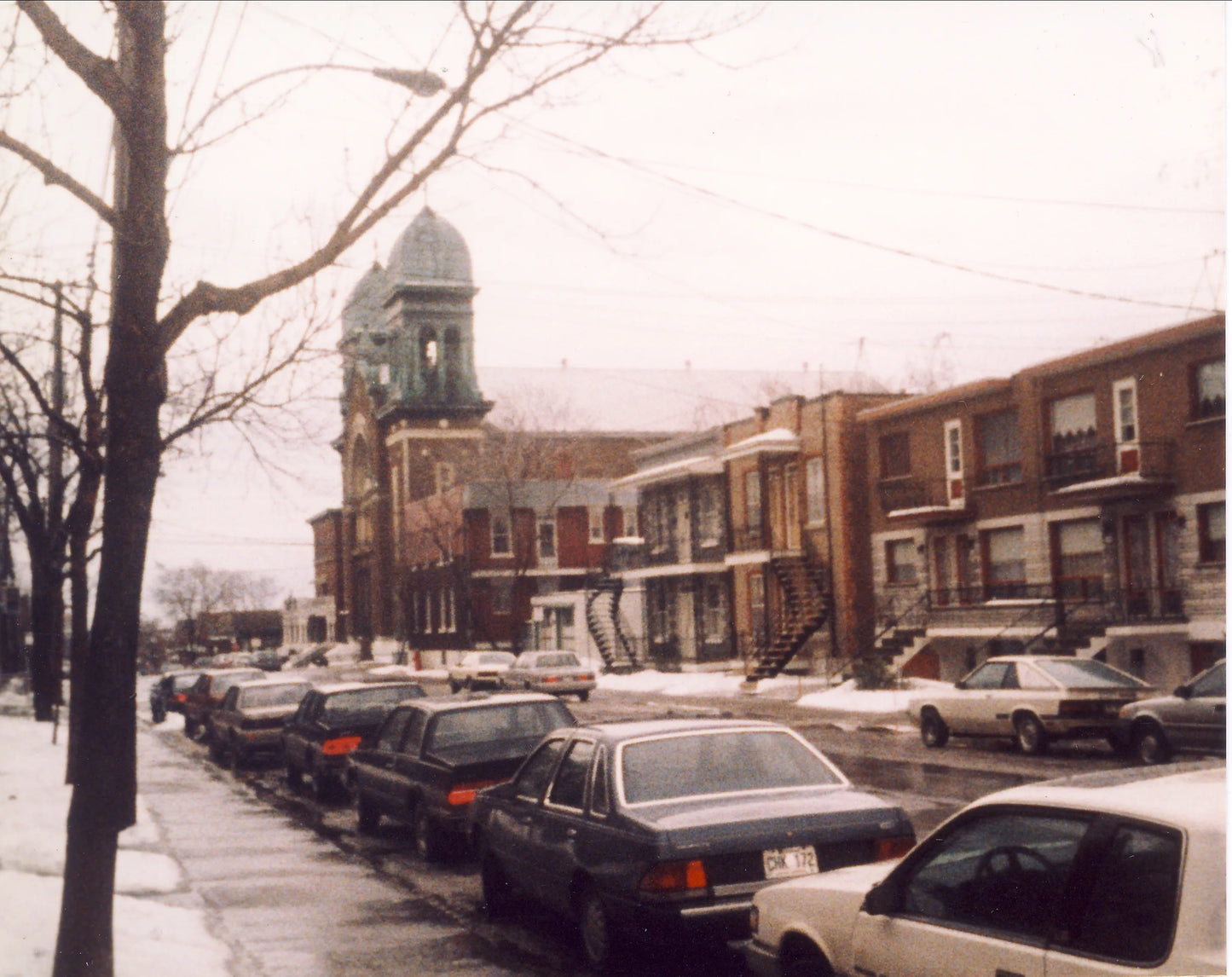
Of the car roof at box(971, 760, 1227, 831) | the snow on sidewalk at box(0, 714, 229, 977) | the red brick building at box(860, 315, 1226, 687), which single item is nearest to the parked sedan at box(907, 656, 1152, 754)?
the red brick building at box(860, 315, 1226, 687)

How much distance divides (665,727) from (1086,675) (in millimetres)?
13896

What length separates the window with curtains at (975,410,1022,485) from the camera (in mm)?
38281

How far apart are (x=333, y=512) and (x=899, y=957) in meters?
106

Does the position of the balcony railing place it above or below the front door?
above

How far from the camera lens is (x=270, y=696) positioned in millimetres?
26000

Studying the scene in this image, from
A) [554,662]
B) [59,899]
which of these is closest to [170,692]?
[554,662]

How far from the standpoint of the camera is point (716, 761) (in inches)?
354

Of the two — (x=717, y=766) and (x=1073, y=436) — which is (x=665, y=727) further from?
(x=1073, y=436)

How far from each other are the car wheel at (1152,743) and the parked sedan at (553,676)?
2392 centimetres

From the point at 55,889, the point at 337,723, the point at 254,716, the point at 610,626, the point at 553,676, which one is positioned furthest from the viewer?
the point at 610,626

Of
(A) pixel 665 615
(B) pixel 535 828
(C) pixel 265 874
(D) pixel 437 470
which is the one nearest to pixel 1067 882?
(B) pixel 535 828

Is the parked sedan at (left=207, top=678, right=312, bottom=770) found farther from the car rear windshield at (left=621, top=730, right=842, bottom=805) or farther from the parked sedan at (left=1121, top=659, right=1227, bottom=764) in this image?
the car rear windshield at (left=621, top=730, right=842, bottom=805)

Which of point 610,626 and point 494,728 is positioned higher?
point 610,626

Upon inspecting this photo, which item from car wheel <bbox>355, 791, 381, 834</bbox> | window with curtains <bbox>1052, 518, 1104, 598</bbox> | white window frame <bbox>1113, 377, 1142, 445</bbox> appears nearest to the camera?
car wheel <bbox>355, 791, 381, 834</bbox>
